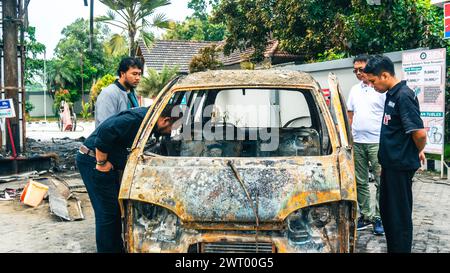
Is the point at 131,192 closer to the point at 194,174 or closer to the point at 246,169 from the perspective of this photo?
the point at 194,174

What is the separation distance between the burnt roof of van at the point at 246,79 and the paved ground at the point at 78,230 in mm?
1819

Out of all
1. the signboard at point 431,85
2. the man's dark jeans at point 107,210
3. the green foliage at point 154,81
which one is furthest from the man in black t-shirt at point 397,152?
the green foliage at point 154,81

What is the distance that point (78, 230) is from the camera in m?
5.98

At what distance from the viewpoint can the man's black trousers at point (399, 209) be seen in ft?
13.8

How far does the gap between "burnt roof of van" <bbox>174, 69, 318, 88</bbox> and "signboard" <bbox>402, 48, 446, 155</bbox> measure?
4727mm

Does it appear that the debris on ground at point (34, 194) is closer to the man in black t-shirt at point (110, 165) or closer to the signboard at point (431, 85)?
the man in black t-shirt at point (110, 165)

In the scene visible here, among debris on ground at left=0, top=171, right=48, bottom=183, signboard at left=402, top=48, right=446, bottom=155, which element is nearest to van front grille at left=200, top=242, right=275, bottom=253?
signboard at left=402, top=48, right=446, bottom=155

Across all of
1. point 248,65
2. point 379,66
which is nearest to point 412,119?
point 379,66

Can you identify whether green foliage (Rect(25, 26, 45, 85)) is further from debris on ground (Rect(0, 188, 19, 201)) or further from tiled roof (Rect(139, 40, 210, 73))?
debris on ground (Rect(0, 188, 19, 201))

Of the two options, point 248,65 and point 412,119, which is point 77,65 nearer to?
point 248,65

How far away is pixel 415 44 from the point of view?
11453mm

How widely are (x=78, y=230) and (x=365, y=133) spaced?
11.2ft
